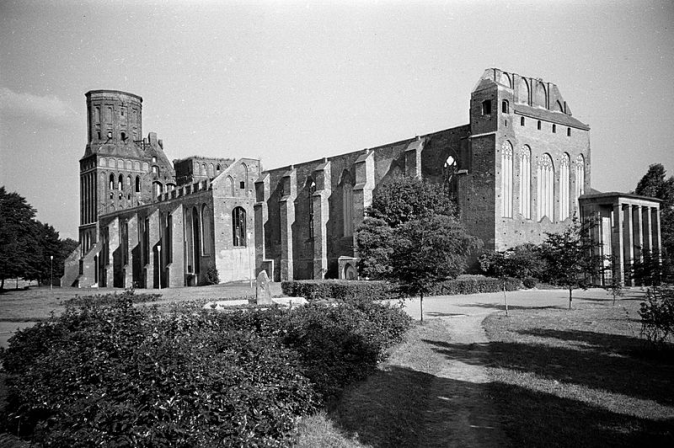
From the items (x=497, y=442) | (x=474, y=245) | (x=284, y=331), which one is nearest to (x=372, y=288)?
(x=474, y=245)

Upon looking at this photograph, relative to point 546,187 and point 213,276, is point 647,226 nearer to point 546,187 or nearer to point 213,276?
Answer: point 546,187

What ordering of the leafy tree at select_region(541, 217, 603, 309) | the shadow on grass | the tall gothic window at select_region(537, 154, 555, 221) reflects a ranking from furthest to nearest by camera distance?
the tall gothic window at select_region(537, 154, 555, 221) → the leafy tree at select_region(541, 217, 603, 309) → the shadow on grass

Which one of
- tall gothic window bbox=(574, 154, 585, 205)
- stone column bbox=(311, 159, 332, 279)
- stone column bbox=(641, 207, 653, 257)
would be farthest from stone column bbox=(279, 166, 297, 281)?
stone column bbox=(641, 207, 653, 257)

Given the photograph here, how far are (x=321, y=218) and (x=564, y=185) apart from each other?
21.7 m

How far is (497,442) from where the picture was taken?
22.2 feet

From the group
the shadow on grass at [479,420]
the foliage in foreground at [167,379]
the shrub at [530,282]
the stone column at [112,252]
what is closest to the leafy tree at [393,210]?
the shrub at [530,282]

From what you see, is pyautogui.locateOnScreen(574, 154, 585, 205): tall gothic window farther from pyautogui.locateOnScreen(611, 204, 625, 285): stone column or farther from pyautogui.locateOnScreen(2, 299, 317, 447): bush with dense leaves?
pyautogui.locateOnScreen(2, 299, 317, 447): bush with dense leaves

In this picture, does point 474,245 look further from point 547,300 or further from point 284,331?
point 284,331

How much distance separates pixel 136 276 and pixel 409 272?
179ft

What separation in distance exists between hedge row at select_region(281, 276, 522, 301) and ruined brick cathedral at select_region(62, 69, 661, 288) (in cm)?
541

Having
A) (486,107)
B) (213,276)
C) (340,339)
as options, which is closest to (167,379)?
(340,339)

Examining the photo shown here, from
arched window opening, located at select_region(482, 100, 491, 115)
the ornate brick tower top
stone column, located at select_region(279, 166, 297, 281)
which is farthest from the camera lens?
the ornate brick tower top

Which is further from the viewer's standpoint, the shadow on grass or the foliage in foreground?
the shadow on grass

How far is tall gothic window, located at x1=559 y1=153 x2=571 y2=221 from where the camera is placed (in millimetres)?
39344
